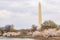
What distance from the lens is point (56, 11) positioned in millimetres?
1366

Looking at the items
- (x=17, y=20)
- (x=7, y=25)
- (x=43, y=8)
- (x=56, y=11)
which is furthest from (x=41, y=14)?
(x=7, y=25)

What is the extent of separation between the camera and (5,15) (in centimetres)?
142

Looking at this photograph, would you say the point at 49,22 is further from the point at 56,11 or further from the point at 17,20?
the point at 17,20

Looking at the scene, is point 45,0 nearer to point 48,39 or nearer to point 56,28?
point 56,28

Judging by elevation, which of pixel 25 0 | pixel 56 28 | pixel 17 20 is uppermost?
pixel 25 0

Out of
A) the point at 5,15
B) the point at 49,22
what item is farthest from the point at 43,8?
the point at 5,15

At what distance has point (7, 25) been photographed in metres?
1.40

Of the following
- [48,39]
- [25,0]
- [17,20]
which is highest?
[25,0]

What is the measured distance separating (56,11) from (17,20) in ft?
1.54

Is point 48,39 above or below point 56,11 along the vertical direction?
below

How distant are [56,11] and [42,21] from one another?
199mm

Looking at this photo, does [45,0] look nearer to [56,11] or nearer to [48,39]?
[56,11]

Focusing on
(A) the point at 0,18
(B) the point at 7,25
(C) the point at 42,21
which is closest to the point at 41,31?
(C) the point at 42,21

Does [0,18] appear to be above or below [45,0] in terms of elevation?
below
